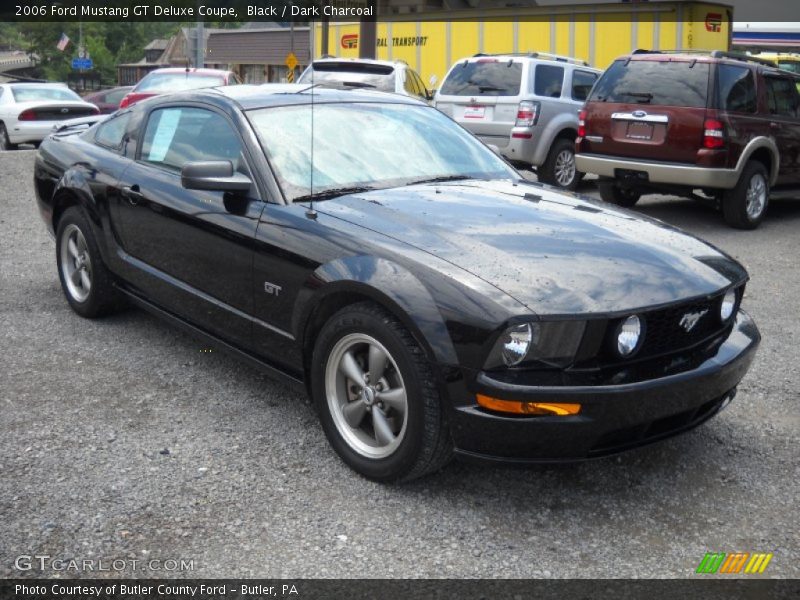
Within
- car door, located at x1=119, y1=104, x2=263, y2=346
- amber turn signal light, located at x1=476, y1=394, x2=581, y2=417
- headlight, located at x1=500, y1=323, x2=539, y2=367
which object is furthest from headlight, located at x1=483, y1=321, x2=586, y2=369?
car door, located at x1=119, y1=104, x2=263, y2=346

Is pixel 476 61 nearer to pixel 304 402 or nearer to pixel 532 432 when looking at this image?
A: pixel 304 402

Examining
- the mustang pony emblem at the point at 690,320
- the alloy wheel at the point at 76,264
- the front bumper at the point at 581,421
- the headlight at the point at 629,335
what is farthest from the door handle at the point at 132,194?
the mustang pony emblem at the point at 690,320

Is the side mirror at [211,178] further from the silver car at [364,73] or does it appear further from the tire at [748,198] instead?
the silver car at [364,73]

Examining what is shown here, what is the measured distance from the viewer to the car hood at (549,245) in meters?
→ 3.18

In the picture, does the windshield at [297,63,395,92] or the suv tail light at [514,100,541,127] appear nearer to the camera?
the suv tail light at [514,100,541,127]

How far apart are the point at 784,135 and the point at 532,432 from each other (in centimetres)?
829

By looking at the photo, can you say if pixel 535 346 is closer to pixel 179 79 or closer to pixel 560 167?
pixel 560 167

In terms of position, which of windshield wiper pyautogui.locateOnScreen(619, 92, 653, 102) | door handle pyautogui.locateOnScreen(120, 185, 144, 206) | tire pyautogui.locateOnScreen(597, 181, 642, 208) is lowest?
tire pyautogui.locateOnScreen(597, 181, 642, 208)

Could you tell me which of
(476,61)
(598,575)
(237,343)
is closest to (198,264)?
(237,343)

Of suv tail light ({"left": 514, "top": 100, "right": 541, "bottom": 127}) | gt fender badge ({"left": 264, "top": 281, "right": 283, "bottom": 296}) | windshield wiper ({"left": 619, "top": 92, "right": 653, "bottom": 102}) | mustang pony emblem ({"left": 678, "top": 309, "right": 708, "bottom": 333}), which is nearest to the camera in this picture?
mustang pony emblem ({"left": 678, "top": 309, "right": 708, "bottom": 333})
